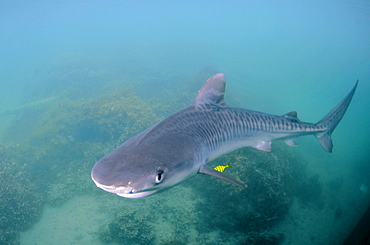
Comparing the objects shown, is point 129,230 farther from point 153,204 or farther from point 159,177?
point 159,177

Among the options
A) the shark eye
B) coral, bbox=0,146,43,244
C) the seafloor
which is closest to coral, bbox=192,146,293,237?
the seafloor

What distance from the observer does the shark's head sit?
75.5 inches

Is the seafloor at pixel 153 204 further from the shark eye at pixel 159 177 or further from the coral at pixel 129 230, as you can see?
the shark eye at pixel 159 177

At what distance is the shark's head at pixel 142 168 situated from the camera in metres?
1.92

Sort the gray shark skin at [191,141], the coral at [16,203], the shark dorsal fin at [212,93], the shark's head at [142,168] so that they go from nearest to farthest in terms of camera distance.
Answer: the shark's head at [142,168]
the gray shark skin at [191,141]
the shark dorsal fin at [212,93]
the coral at [16,203]

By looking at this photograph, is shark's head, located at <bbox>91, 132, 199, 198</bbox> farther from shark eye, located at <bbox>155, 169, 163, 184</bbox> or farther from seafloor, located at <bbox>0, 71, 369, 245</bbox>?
seafloor, located at <bbox>0, 71, 369, 245</bbox>

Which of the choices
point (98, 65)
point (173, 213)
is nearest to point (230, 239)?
point (173, 213)

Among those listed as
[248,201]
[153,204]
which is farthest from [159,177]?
[153,204]

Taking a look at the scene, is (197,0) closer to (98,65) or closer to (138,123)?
(98,65)

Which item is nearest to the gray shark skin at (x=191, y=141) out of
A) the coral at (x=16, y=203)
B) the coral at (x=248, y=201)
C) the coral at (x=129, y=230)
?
the coral at (x=248, y=201)

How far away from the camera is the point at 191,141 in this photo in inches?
112

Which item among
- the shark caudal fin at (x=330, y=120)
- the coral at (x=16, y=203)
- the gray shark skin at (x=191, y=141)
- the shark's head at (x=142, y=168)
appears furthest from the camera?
the coral at (x=16, y=203)

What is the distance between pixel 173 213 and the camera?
6.82 meters

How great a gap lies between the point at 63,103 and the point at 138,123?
9744mm
